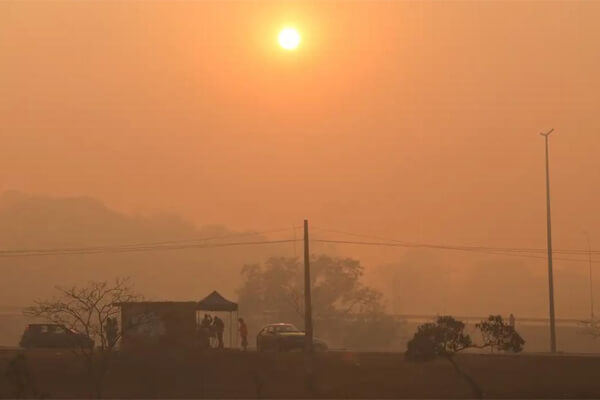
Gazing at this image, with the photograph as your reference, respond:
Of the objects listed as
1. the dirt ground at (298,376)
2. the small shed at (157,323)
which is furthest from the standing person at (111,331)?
the dirt ground at (298,376)

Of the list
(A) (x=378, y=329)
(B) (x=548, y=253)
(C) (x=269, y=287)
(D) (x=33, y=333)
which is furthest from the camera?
(C) (x=269, y=287)

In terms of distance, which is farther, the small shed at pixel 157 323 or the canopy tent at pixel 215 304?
the canopy tent at pixel 215 304

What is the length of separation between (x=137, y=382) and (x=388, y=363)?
12.7 metres

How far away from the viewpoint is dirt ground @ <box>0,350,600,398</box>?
42.0 meters

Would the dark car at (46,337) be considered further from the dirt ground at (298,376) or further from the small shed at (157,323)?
the small shed at (157,323)

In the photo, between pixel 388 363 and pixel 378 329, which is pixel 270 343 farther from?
pixel 378 329

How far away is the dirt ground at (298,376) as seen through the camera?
4203cm

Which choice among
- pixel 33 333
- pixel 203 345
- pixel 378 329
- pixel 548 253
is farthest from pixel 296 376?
pixel 378 329

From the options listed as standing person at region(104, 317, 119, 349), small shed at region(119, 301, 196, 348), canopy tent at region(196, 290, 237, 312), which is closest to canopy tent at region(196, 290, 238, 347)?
canopy tent at region(196, 290, 237, 312)

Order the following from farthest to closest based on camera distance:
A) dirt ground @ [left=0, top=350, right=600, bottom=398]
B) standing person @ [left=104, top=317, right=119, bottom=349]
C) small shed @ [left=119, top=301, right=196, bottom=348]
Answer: small shed @ [left=119, top=301, right=196, bottom=348]
dirt ground @ [left=0, top=350, right=600, bottom=398]
standing person @ [left=104, top=317, right=119, bottom=349]

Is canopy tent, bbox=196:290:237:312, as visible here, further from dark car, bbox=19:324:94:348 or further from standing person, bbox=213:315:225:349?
dark car, bbox=19:324:94:348

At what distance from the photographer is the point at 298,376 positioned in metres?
43.1

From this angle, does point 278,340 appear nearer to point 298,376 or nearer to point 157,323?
point 298,376

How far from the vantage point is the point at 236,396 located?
41812 millimetres
